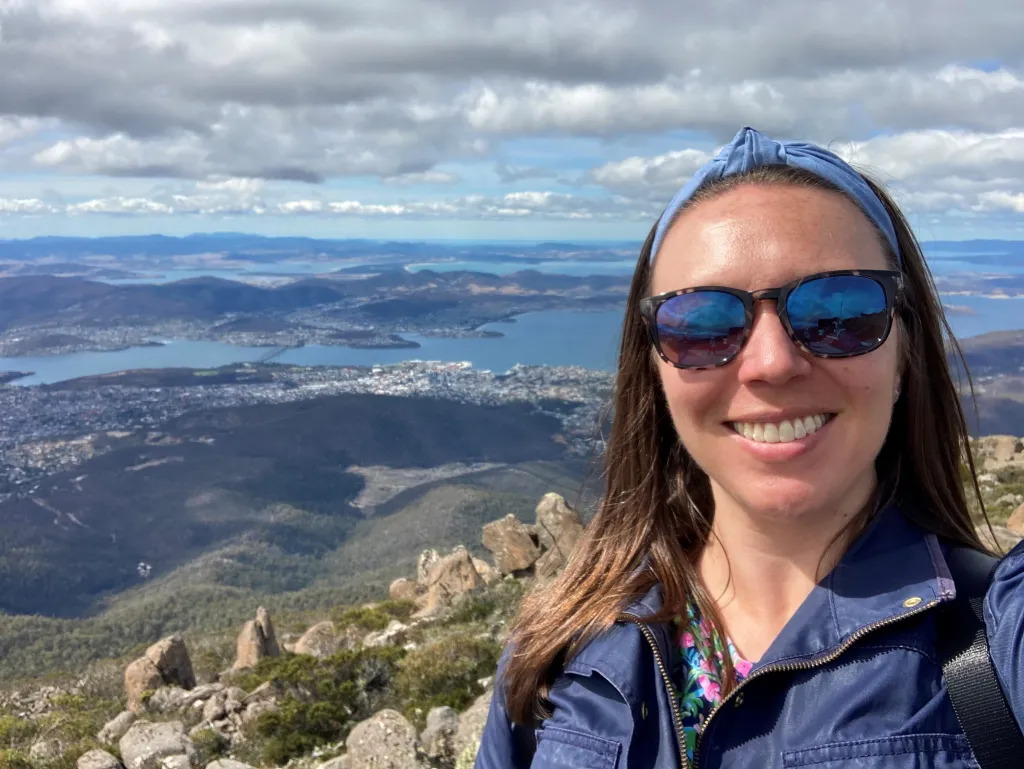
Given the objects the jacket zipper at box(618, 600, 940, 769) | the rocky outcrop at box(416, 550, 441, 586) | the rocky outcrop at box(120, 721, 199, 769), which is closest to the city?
the rocky outcrop at box(416, 550, 441, 586)

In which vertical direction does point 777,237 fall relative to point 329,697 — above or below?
above

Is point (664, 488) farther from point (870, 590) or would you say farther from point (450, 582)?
point (450, 582)

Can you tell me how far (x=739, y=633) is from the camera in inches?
76.2

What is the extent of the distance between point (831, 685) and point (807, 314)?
31.2 inches

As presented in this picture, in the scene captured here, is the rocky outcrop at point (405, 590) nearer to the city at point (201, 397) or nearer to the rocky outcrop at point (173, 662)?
the rocky outcrop at point (173, 662)

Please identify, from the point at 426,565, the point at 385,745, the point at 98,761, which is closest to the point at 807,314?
the point at 385,745

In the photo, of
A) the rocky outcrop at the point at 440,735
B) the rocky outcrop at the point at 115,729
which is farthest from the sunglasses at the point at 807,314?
the rocky outcrop at the point at 115,729

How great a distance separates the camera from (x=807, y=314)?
167 centimetres

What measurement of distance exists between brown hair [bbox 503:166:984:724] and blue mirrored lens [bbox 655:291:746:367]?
0.79 feet

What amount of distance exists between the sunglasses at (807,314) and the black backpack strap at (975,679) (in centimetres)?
56

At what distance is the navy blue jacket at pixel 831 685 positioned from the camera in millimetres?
1455

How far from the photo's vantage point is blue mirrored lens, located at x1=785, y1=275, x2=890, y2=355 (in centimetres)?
166

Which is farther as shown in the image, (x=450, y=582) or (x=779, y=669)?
(x=450, y=582)

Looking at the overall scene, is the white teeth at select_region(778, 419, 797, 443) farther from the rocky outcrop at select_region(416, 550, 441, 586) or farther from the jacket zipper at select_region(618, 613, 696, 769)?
the rocky outcrop at select_region(416, 550, 441, 586)
